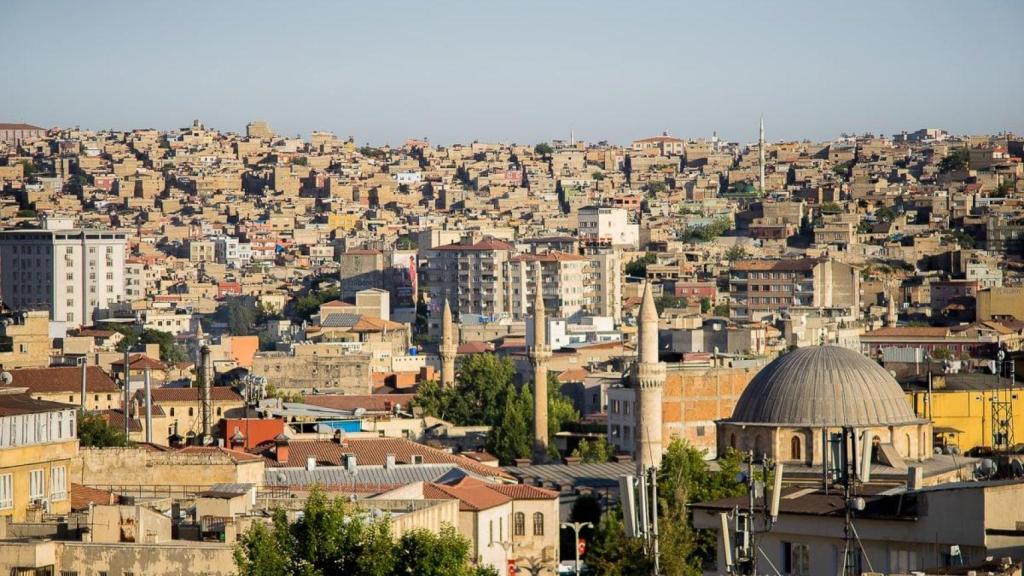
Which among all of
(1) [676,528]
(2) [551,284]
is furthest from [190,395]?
(2) [551,284]

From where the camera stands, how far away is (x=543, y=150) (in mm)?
186500

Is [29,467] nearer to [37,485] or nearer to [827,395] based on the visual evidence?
[37,485]

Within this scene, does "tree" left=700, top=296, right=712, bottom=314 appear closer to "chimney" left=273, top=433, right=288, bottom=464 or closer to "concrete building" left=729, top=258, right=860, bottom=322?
"concrete building" left=729, top=258, right=860, bottom=322

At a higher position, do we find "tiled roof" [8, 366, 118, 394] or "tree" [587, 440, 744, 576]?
"tiled roof" [8, 366, 118, 394]

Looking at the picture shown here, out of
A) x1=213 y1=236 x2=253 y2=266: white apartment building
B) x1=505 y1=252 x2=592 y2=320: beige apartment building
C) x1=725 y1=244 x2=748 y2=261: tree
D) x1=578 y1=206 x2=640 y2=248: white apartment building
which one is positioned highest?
Answer: x1=578 y1=206 x2=640 y2=248: white apartment building

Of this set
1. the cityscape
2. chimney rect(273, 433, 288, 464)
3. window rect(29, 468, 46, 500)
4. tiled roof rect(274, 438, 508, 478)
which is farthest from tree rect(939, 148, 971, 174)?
window rect(29, 468, 46, 500)

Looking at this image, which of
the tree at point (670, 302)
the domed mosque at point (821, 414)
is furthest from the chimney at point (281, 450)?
the tree at point (670, 302)

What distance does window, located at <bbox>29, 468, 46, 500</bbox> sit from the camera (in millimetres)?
25016

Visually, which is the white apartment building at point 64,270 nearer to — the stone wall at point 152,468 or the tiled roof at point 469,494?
the tiled roof at point 469,494

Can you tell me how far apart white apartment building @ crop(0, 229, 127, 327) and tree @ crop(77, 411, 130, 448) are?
73956 millimetres

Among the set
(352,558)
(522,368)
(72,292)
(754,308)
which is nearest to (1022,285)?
(754,308)

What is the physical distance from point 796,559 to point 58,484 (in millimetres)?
8675

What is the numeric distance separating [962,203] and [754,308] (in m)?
32.9

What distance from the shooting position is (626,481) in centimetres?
1741
